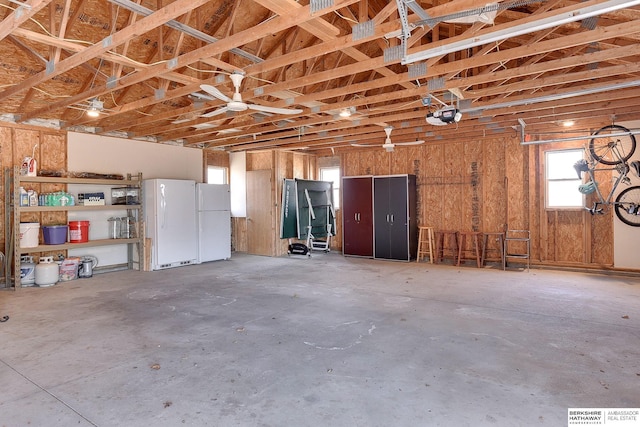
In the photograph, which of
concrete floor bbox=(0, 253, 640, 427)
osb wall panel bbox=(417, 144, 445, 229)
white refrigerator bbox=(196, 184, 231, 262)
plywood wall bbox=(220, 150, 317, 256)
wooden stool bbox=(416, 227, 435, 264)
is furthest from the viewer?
plywood wall bbox=(220, 150, 317, 256)

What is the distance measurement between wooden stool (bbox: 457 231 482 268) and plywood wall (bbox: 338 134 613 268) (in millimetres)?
252

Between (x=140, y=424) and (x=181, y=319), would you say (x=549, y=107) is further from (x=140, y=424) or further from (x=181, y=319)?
(x=140, y=424)

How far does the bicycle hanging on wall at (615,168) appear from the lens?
6398 mm

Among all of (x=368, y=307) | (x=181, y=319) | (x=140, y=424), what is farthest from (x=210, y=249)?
(x=140, y=424)

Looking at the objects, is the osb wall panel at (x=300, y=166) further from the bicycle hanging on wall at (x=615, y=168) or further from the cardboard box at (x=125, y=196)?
the bicycle hanging on wall at (x=615, y=168)

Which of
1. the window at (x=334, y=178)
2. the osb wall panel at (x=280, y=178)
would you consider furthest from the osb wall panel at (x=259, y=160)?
the window at (x=334, y=178)

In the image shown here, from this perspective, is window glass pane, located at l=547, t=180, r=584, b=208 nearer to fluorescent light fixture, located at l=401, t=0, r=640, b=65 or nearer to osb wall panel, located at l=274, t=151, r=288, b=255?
fluorescent light fixture, located at l=401, t=0, r=640, b=65

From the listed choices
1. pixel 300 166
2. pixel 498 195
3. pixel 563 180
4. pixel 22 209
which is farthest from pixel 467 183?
pixel 22 209

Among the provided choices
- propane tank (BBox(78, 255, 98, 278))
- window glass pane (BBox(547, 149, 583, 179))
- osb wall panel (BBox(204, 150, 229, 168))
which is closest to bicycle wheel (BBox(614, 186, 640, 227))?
window glass pane (BBox(547, 149, 583, 179))

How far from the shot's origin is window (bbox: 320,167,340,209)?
1015 centimetres

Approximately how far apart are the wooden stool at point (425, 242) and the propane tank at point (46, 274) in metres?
6.95

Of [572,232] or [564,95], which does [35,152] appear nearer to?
[564,95]

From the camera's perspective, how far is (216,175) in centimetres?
977

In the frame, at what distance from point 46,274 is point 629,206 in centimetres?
988
